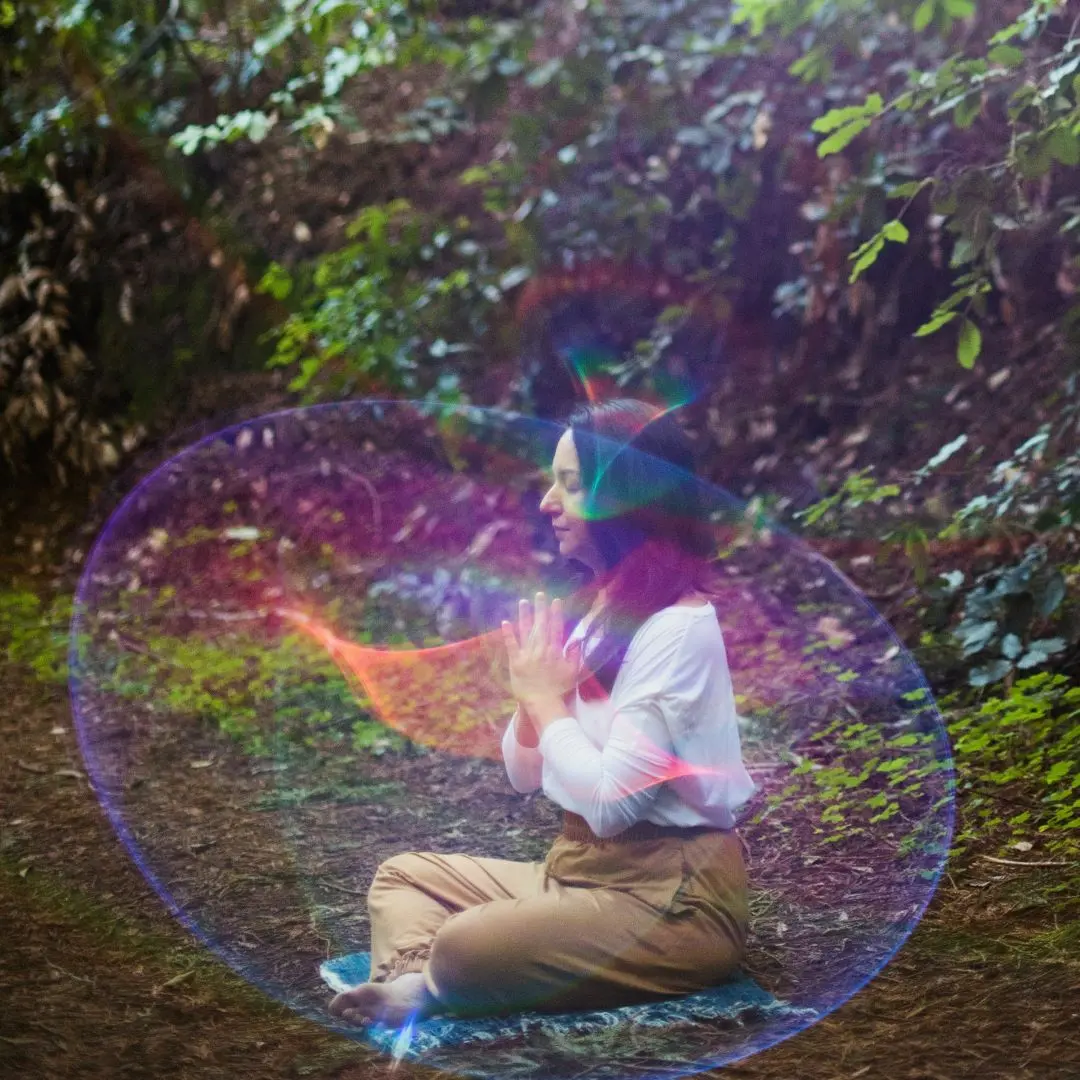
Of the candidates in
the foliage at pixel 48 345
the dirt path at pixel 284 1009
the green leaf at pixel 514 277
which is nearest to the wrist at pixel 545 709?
the dirt path at pixel 284 1009

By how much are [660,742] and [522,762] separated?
376mm

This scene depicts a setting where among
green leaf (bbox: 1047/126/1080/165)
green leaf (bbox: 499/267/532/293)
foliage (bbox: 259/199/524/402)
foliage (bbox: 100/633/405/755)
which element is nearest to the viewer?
green leaf (bbox: 1047/126/1080/165)

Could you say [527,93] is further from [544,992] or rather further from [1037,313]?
[544,992]

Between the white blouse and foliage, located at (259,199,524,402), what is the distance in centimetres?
396

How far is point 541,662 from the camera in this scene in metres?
2.27

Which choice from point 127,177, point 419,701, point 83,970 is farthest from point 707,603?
point 127,177

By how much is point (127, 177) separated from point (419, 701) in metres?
4.92

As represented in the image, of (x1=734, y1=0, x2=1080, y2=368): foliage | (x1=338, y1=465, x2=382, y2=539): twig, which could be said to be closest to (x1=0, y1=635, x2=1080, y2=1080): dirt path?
(x1=734, y1=0, x2=1080, y2=368): foliage

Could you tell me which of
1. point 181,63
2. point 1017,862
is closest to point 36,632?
point 181,63

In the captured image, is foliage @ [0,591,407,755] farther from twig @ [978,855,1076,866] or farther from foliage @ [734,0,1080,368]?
foliage @ [734,0,1080,368]

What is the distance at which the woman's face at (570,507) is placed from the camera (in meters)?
2.33

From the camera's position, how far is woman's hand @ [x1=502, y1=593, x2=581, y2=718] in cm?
227

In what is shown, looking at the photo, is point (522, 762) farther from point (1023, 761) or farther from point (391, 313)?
point (391, 313)

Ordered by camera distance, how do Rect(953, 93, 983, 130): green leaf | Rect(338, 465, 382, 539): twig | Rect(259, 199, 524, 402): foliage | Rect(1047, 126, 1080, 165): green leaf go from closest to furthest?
Rect(1047, 126, 1080, 165): green leaf < Rect(953, 93, 983, 130): green leaf < Rect(259, 199, 524, 402): foliage < Rect(338, 465, 382, 539): twig
